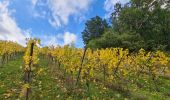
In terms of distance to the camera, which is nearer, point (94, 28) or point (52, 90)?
point (52, 90)

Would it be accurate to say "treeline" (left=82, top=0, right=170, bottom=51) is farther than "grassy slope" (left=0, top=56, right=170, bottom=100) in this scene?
Yes

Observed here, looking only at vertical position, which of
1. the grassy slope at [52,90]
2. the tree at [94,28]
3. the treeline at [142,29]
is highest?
the tree at [94,28]

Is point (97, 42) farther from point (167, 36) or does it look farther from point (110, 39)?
point (167, 36)

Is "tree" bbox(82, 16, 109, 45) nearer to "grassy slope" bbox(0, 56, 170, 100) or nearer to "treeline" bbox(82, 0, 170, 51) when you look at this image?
"treeline" bbox(82, 0, 170, 51)

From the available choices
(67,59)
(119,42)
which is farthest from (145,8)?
(67,59)

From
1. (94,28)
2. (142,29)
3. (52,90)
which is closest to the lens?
(52,90)

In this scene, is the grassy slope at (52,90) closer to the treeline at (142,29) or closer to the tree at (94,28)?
the treeline at (142,29)

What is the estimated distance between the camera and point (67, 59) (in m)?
27.1

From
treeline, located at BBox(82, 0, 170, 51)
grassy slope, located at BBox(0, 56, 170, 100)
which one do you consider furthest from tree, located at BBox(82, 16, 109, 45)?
grassy slope, located at BBox(0, 56, 170, 100)

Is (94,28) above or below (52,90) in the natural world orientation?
above

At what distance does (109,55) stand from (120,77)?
2.79 meters

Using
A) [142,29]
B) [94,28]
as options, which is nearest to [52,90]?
[142,29]

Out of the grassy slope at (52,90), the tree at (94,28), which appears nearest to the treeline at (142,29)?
the grassy slope at (52,90)

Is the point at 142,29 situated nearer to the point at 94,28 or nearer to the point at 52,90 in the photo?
the point at 52,90
